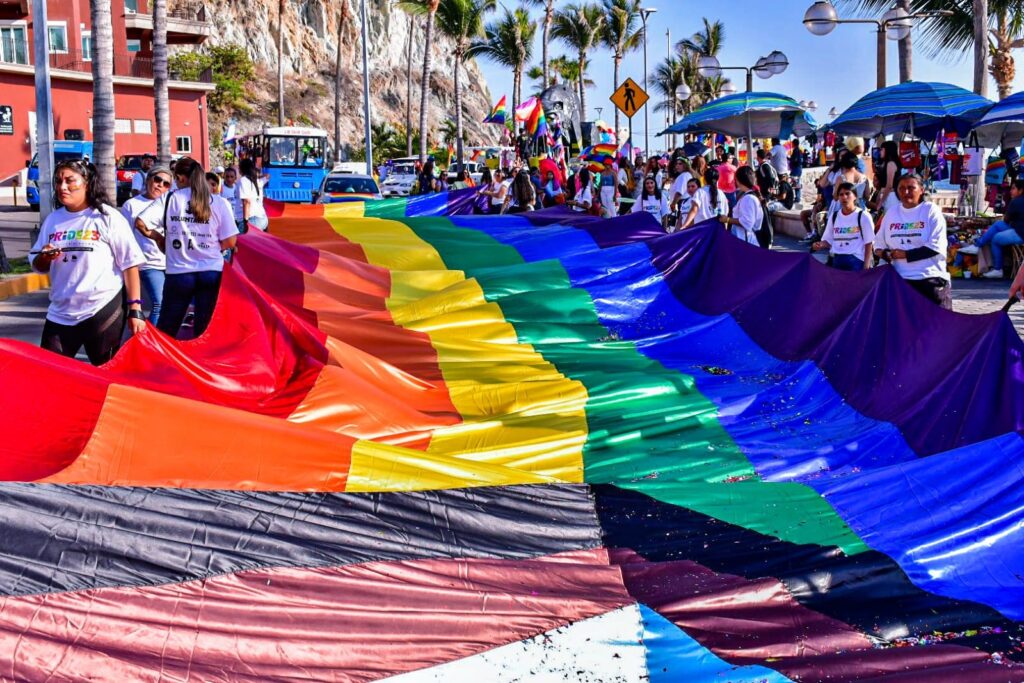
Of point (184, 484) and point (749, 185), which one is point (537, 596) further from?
point (749, 185)

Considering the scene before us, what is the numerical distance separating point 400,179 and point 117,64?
52.0 feet

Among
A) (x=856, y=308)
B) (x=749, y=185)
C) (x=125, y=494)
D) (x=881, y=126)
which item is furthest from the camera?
(x=881, y=126)

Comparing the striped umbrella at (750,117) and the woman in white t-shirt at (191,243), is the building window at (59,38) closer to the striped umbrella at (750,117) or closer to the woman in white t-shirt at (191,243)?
the striped umbrella at (750,117)

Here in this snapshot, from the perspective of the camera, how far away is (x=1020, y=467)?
15.8ft

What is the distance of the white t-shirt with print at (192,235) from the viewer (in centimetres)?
957

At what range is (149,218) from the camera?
10.1 metres

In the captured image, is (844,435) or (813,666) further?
(844,435)

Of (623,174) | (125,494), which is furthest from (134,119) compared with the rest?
(125,494)

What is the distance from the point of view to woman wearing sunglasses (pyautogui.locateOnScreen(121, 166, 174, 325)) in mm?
9969

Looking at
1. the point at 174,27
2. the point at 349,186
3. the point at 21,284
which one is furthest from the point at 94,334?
the point at 174,27

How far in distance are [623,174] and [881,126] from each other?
5.09m

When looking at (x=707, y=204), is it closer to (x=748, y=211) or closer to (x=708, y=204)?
(x=708, y=204)

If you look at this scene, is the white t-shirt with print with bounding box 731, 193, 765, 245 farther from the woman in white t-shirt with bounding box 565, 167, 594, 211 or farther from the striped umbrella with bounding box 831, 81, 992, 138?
the striped umbrella with bounding box 831, 81, 992, 138

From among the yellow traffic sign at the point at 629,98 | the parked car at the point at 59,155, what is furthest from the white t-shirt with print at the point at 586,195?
the parked car at the point at 59,155
